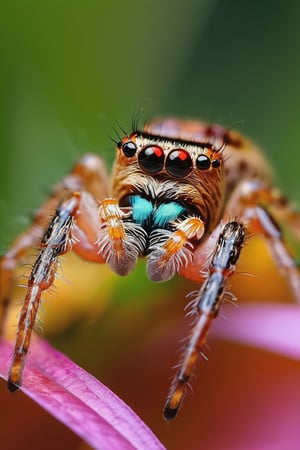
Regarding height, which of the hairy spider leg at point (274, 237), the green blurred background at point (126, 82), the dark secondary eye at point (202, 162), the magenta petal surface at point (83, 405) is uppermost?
the green blurred background at point (126, 82)

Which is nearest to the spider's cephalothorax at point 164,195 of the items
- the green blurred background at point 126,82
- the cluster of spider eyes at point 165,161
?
the cluster of spider eyes at point 165,161

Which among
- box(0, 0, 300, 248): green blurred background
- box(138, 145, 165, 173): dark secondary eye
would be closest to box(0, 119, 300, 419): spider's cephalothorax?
box(138, 145, 165, 173): dark secondary eye

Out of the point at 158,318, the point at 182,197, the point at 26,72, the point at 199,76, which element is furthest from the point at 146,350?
the point at 199,76

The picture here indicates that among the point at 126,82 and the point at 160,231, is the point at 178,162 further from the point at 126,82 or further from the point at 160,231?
the point at 126,82

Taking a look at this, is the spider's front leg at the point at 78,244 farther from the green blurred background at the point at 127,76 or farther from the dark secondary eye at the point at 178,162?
the green blurred background at the point at 127,76

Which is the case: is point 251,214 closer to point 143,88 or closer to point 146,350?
point 146,350

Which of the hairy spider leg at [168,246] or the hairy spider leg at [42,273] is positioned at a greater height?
the hairy spider leg at [168,246]

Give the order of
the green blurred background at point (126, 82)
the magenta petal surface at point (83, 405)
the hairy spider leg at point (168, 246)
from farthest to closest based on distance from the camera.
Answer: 1. the green blurred background at point (126, 82)
2. the hairy spider leg at point (168, 246)
3. the magenta petal surface at point (83, 405)

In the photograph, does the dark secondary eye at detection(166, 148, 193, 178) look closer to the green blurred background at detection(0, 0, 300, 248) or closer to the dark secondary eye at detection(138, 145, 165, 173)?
the dark secondary eye at detection(138, 145, 165, 173)
